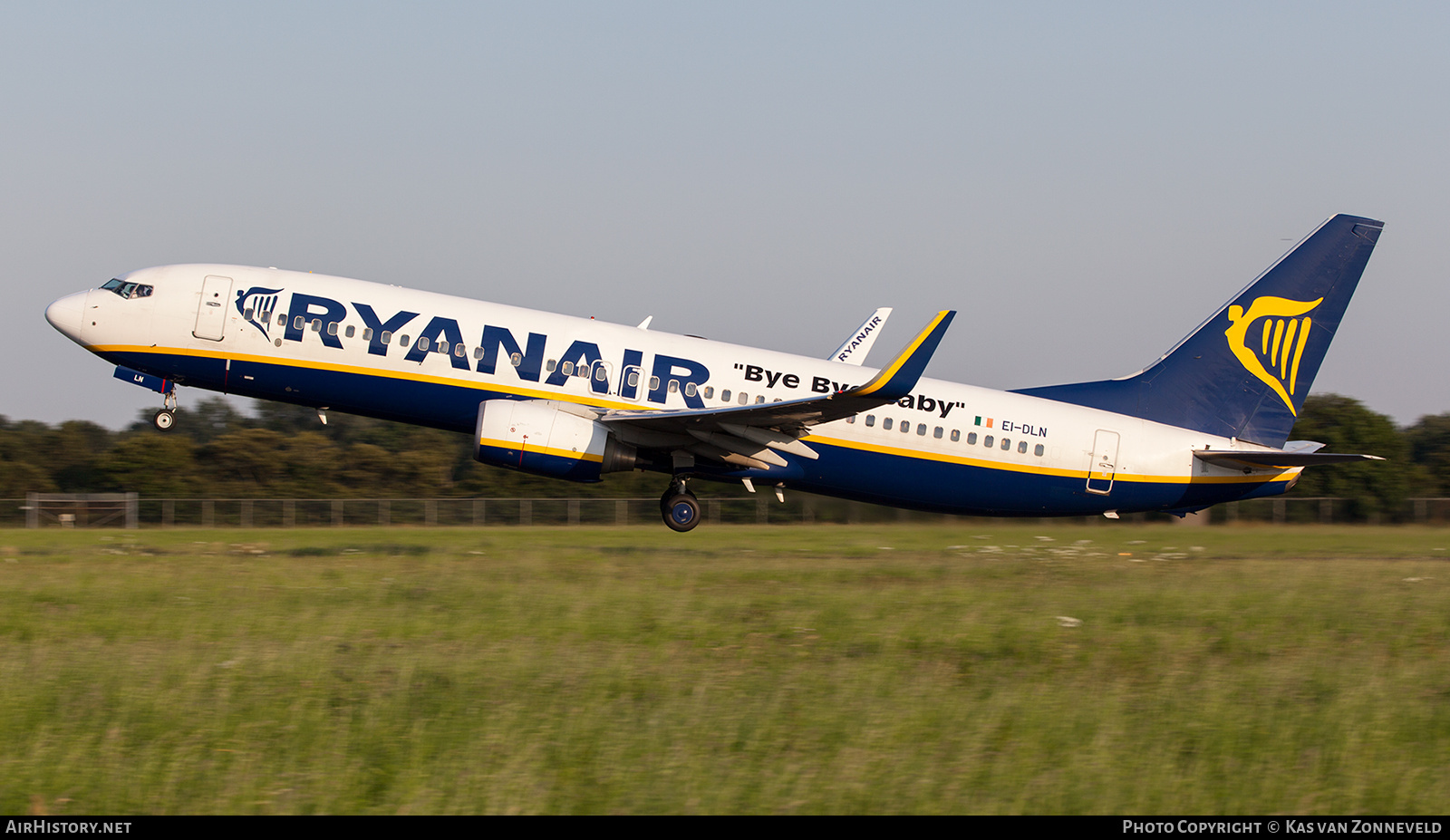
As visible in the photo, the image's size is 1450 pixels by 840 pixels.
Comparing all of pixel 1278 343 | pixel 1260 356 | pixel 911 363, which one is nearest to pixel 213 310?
pixel 911 363

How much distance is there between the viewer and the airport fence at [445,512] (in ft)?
111

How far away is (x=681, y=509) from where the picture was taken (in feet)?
73.3

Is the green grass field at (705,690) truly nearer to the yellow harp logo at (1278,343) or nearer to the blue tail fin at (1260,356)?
the blue tail fin at (1260,356)

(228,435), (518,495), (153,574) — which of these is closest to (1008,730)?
(153,574)

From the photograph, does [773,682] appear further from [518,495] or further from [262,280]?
[518,495]

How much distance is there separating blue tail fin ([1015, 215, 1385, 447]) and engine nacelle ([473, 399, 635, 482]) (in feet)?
30.5

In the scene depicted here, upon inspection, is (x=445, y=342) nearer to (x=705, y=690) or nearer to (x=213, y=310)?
(x=213, y=310)

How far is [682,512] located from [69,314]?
1200 cm

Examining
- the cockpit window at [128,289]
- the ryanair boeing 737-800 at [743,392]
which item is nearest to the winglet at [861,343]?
the ryanair boeing 737-800 at [743,392]

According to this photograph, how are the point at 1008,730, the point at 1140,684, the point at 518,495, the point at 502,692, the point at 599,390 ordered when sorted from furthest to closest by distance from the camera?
the point at 518,495, the point at 599,390, the point at 1140,684, the point at 502,692, the point at 1008,730

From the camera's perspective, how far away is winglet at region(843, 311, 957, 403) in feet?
59.2

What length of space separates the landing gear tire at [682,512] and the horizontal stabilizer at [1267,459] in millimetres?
10086

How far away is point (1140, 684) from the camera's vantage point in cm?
1059

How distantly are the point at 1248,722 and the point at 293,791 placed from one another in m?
7.16
